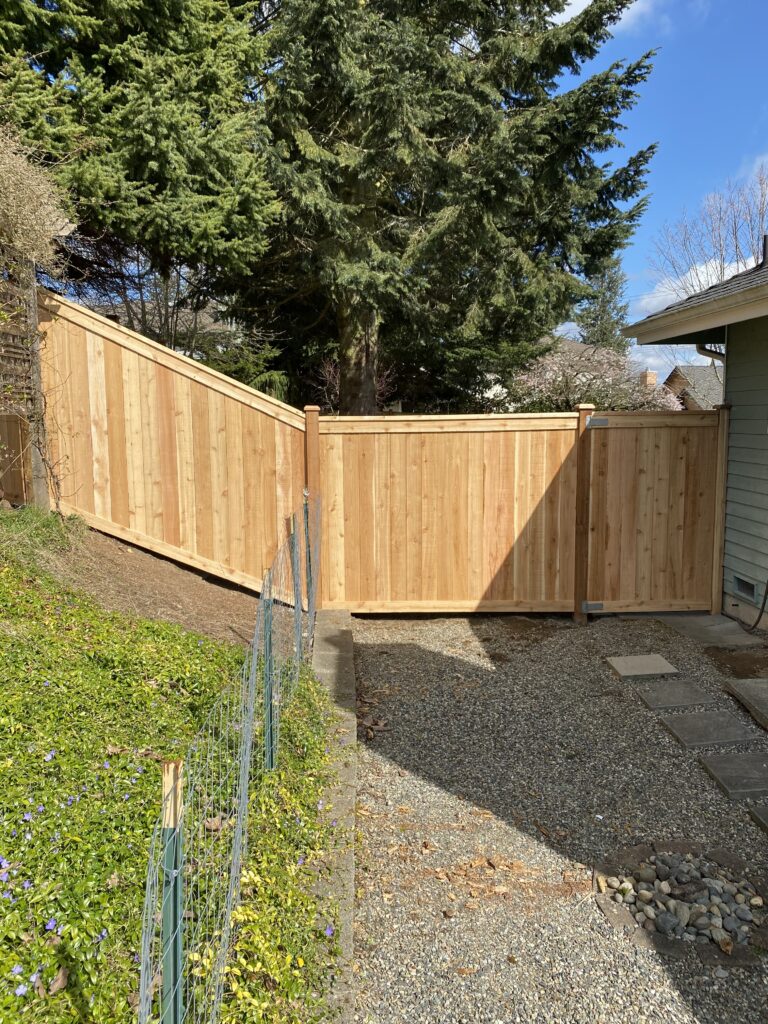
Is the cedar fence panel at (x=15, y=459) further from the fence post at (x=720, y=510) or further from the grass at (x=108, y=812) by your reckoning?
the fence post at (x=720, y=510)

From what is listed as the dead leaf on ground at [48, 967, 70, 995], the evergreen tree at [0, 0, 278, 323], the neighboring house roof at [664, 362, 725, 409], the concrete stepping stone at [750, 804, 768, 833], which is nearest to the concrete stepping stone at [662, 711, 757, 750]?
the concrete stepping stone at [750, 804, 768, 833]

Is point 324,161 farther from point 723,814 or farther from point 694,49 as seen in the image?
point 694,49

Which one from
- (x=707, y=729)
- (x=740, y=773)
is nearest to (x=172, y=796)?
(x=740, y=773)

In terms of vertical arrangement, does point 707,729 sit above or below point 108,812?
below

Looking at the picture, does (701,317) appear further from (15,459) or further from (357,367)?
(357,367)

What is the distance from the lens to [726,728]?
163 inches

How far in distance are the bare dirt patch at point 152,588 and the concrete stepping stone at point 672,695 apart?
8.77 feet

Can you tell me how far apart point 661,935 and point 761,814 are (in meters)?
1.03

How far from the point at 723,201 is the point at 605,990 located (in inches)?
714

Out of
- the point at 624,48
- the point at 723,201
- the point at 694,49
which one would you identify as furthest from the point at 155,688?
the point at 723,201

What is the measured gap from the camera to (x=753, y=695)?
4.45 m

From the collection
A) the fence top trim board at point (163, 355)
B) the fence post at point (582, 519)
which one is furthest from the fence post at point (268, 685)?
the fence post at point (582, 519)

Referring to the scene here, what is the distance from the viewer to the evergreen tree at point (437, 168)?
8.88 metres

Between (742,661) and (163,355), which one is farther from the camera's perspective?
(163,355)
